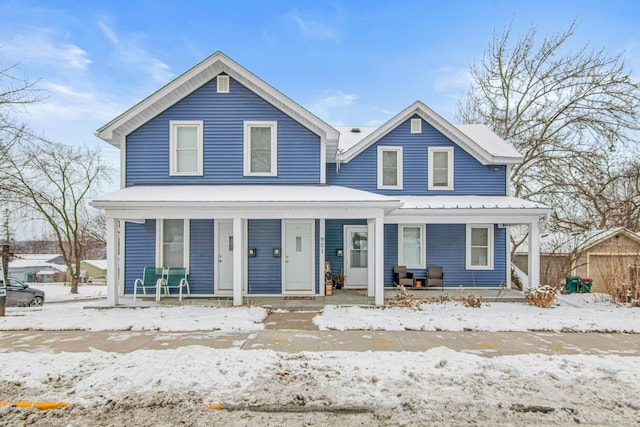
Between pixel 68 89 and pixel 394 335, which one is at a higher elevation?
pixel 68 89

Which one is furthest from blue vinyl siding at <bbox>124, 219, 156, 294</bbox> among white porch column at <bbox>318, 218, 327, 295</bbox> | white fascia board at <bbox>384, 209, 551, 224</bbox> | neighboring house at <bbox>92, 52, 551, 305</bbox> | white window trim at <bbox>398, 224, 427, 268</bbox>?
white window trim at <bbox>398, 224, 427, 268</bbox>

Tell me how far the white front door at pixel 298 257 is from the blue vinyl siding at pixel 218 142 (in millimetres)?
1381

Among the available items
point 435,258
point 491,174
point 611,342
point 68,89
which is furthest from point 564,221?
point 68,89

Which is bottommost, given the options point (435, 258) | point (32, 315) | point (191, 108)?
point (32, 315)

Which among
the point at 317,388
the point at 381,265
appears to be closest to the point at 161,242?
the point at 381,265

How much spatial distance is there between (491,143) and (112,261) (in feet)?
42.4

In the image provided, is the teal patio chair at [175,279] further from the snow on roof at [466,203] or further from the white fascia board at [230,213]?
the snow on roof at [466,203]

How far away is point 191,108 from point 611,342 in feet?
37.4

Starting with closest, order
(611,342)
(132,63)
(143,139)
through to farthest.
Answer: (611,342)
(143,139)
(132,63)

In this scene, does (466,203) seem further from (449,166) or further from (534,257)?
(534,257)

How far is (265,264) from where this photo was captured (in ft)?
37.7

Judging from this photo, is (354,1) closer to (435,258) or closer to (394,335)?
(435,258)

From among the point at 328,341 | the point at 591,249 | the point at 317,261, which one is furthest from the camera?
the point at 591,249

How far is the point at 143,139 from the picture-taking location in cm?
1150
